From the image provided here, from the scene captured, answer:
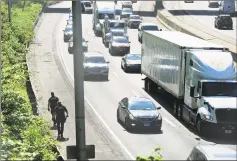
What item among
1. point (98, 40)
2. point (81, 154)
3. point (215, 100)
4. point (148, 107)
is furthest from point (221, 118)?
point (98, 40)

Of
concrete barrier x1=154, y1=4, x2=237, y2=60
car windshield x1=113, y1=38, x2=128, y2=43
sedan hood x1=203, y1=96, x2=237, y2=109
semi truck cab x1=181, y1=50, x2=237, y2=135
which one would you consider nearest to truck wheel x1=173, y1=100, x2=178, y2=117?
semi truck cab x1=181, y1=50, x2=237, y2=135

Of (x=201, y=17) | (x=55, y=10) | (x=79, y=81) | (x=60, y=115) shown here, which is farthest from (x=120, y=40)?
(x=55, y=10)

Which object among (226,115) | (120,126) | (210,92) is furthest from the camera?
(120,126)

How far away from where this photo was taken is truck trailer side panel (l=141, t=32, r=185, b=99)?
98.1ft

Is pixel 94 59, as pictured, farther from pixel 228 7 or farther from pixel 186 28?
pixel 228 7

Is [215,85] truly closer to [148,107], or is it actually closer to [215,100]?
[215,100]

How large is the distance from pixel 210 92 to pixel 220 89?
54cm

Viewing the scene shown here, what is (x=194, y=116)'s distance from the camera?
90.7 feet

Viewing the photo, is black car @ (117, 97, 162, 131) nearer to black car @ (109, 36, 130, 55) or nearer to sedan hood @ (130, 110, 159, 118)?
sedan hood @ (130, 110, 159, 118)

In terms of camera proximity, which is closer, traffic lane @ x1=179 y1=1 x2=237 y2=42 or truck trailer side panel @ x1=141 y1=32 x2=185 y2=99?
truck trailer side panel @ x1=141 y1=32 x2=185 y2=99

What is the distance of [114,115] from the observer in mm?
31812

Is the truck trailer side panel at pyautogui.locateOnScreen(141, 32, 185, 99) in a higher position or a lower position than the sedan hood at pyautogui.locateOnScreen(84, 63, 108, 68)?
higher

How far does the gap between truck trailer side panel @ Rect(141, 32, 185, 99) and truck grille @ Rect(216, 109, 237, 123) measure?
139 inches

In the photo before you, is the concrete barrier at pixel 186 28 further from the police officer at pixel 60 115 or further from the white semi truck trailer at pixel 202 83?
the police officer at pixel 60 115
